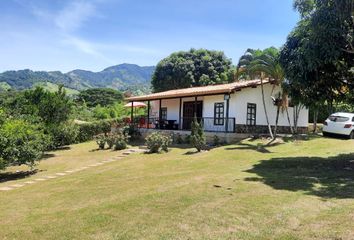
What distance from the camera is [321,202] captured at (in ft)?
26.4

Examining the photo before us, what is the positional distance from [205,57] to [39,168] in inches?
1221

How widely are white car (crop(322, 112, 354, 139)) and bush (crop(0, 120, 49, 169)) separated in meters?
15.3

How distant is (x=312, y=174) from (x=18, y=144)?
11857 millimetres

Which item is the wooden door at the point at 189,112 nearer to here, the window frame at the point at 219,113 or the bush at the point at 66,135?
the window frame at the point at 219,113

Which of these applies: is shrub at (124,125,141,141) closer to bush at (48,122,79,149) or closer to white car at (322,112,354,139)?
bush at (48,122,79,149)

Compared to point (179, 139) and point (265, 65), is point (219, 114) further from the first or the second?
point (265, 65)

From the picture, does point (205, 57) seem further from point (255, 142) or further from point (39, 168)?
point (39, 168)

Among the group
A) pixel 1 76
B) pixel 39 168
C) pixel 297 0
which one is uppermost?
pixel 1 76

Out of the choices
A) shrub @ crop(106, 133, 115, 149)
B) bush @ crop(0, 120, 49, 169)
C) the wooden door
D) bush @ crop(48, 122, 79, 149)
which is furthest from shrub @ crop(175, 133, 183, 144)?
bush @ crop(0, 120, 49, 169)

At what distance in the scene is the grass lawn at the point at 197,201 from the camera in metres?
6.55

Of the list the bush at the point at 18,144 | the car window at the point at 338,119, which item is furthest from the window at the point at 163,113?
the bush at the point at 18,144

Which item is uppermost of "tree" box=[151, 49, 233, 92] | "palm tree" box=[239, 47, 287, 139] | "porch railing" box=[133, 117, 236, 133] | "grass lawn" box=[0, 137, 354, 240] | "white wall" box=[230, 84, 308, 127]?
"tree" box=[151, 49, 233, 92]

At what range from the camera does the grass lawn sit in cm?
655

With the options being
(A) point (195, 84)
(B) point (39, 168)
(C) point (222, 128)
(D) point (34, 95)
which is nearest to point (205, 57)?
(A) point (195, 84)
